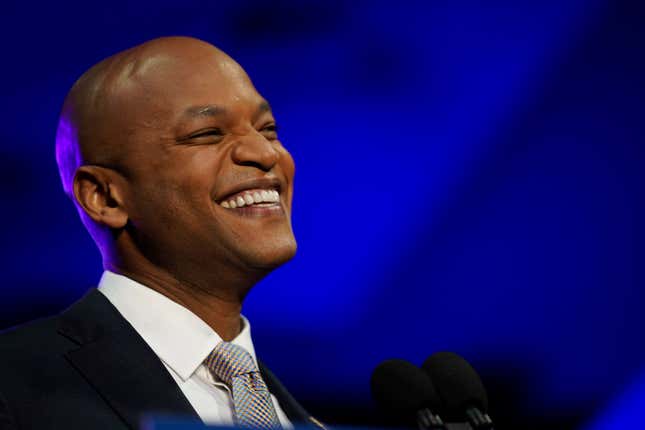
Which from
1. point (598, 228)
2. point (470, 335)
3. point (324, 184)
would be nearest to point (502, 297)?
point (470, 335)

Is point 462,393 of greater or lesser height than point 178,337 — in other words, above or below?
below

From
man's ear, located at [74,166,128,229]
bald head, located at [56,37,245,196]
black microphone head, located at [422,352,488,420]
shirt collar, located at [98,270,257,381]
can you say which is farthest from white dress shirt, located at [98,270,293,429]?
black microphone head, located at [422,352,488,420]

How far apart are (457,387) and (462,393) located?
11 millimetres

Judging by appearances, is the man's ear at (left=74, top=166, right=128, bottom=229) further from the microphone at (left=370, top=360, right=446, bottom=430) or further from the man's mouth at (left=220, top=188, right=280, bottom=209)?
the microphone at (left=370, top=360, right=446, bottom=430)

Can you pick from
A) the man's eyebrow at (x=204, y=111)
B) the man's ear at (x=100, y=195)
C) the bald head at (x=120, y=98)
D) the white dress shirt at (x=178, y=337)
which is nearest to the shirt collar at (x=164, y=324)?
the white dress shirt at (x=178, y=337)

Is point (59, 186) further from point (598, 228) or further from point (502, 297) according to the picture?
point (598, 228)

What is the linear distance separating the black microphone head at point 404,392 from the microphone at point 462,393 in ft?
0.05

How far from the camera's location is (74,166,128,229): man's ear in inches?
69.0

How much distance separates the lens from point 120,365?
5.08 ft

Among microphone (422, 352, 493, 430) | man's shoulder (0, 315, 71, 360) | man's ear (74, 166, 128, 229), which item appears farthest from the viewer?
man's ear (74, 166, 128, 229)

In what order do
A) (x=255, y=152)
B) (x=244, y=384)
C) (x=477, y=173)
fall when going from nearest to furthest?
(x=244, y=384) → (x=255, y=152) → (x=477, y=173)

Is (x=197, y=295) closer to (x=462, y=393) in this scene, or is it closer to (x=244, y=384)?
(x=244, y=384)

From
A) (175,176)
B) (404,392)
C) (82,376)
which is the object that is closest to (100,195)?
(175,176)

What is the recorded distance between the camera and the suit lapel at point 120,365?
4.91 ft
